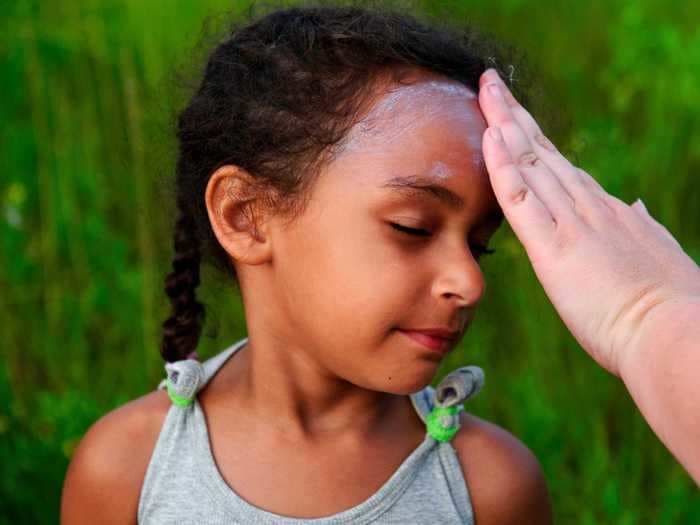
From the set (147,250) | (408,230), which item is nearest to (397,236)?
(408,230)

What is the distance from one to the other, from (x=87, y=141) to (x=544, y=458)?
1973 mm

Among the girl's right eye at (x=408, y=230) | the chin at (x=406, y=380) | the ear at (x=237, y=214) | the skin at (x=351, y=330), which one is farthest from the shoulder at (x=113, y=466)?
the girl's right eye at (x=408, y=230)

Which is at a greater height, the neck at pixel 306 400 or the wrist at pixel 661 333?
the wrist at pixel 661 333

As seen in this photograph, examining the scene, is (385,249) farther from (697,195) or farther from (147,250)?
(697,195)

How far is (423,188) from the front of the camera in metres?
1.90

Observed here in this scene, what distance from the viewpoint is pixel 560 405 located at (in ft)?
10.4

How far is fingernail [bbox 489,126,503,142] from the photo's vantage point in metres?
1.83

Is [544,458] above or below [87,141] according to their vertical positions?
below

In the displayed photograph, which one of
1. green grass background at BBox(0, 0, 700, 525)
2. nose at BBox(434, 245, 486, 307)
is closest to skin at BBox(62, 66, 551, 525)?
nose at BBox(434, 245, 486, 307)

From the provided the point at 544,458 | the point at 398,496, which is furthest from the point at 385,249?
the point at 544,458

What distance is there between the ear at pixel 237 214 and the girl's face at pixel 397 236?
14 centimetres

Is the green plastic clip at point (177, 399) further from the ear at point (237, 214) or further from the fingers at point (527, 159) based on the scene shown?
the fingers at point (527, 159)

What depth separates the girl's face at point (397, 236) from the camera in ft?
6.24

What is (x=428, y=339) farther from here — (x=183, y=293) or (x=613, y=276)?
(x=183, y=293)
